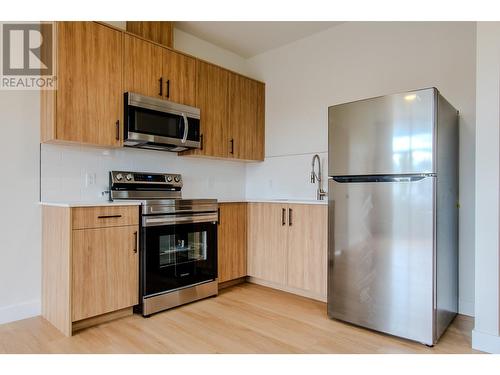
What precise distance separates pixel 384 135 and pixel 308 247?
4.16ft

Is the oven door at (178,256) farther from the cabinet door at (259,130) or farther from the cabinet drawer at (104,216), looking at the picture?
the cabinet door at (259,130)

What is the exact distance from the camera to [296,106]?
3889 mm

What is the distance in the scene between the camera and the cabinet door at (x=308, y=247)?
3066 millimetres

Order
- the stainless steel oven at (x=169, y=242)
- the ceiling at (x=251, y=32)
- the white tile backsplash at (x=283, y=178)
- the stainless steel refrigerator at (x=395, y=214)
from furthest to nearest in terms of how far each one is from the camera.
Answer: the white tile backsplash at (x=283, y=178) < the ceiling at (x=251, y=32) < the stainless steel oven at (x=169, y=242) < the stainless steel refrigerator at (x=395, y=214)

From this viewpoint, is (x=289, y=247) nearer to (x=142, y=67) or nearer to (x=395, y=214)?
(x=395, y=214)

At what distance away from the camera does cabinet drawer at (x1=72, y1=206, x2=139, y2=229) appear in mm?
2395

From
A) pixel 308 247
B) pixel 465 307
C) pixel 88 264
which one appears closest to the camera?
pixel 88 264

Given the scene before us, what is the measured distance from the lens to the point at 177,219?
9.75 feet

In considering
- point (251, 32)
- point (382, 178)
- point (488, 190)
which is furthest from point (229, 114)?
point (488, 190)

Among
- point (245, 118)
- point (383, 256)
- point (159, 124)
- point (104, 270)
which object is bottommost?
point (104, 270)

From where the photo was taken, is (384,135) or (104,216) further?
(104,216)

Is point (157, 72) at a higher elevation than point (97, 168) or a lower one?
higher

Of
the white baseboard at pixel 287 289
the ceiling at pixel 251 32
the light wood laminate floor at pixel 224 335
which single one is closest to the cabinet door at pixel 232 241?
the white baseboard at pixel 287 289
